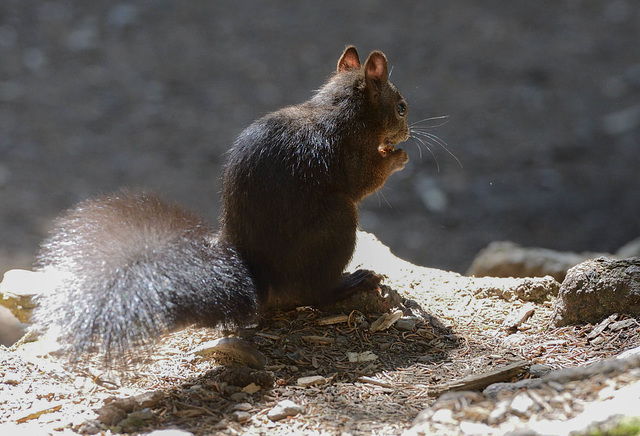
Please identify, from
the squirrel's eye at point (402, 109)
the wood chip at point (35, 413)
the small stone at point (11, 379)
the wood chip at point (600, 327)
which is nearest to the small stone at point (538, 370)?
the wood chip at point (600, 327)

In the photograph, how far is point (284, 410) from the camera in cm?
241

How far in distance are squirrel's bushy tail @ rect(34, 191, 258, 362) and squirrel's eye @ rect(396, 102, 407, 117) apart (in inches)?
48.3

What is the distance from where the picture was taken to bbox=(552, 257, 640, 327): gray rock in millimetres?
Result: 2957

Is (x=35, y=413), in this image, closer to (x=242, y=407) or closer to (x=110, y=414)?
(x=110, y=414)

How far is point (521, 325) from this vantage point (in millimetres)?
3238

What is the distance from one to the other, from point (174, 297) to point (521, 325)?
5.32ft

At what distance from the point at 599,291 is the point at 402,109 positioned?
1.39m

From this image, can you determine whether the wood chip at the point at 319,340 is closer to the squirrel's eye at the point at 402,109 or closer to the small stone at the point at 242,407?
the small stone at the point at 242,407

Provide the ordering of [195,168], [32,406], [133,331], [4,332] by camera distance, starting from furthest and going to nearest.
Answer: [195,168] → [4,332] → [32,406] → [133,331]

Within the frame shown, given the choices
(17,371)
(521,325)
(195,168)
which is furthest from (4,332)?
(195,168)

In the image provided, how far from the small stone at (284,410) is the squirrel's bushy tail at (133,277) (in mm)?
455

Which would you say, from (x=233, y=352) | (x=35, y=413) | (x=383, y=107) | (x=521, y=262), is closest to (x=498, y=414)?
(x=233, y=352)

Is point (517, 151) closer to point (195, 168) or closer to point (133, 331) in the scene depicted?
point (195, 168)

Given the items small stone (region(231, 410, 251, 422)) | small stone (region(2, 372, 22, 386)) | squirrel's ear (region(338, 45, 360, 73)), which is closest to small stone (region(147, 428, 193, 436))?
small stone (region(231, 410, 251, 422))
